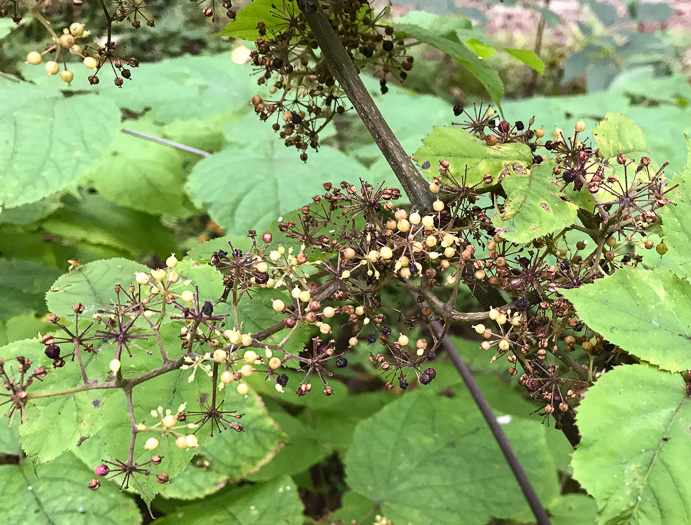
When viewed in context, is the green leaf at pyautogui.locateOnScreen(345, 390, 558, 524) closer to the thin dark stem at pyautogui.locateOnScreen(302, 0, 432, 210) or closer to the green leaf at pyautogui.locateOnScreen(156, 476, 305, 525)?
the green leaf at pyautogui.locateOnScreen(156, 476, 305, 525)

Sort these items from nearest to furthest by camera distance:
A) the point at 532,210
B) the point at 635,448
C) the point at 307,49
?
the point at 635,448, the point at 532,210, the point at 307,49

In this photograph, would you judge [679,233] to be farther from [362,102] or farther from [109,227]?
[109,227]

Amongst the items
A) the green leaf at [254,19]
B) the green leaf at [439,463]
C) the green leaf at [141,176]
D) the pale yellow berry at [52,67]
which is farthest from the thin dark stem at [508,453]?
the green leaf at [141,176]

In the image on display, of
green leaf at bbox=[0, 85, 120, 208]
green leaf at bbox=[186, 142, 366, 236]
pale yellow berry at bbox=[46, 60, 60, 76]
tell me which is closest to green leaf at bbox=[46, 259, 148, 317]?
green leaf at bbox=[0, 85, 120, 208]

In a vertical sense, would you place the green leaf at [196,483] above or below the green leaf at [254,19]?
below

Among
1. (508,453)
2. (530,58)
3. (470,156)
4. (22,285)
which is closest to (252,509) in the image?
(508,453)

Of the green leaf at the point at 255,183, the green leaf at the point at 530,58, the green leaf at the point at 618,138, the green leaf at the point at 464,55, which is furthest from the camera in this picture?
the green leaf at the point at 255,183

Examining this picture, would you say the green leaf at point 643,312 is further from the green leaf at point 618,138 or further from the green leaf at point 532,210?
the green leaf at point 618,138

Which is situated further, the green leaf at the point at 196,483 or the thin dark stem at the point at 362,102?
the green leaf at the point at 196,483
